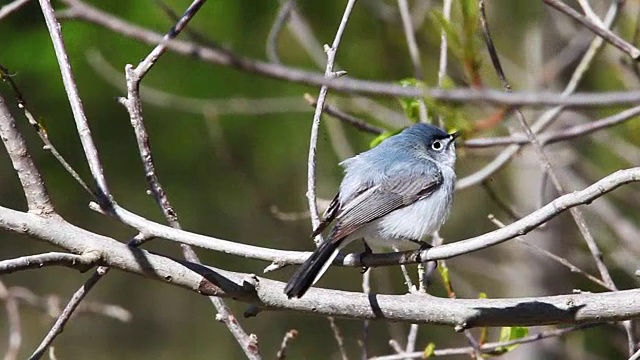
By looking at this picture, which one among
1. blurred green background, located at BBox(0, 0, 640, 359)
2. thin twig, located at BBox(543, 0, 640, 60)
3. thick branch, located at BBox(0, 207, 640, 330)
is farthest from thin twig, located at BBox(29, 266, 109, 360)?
blurred green background, located at BBox(0, 0, 640, 359)

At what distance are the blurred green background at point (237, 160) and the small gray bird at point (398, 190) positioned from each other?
0.59m

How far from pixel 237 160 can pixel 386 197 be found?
3.43 ft

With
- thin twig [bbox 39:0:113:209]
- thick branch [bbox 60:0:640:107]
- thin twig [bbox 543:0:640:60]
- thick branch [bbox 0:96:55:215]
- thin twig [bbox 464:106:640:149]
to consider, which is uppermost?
thin twig [bbox 464:106:640:149]

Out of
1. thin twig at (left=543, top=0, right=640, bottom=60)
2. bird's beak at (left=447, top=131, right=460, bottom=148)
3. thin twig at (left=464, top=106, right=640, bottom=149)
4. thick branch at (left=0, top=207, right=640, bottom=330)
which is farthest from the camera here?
bird's beak at (left=447, top=131, right=460, bottom=148)

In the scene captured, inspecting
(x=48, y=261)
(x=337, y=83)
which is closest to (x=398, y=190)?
(x=48, y=261)

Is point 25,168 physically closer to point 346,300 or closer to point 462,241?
point 346,300

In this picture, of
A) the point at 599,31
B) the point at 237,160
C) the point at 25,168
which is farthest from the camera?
the point at 237,160

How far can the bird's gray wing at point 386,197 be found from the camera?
2.51 metres

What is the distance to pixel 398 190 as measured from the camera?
282 centimetres

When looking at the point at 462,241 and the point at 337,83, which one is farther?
the point at 462,241

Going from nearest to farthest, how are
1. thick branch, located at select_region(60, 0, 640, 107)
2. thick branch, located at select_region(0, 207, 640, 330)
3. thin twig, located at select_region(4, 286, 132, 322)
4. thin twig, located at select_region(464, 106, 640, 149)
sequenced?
thick branch, located at select_region(60, 0, 640, 107)
thick branch, located at select_region(0, 207, 640, 330)
thin twig, located at select_region(464, 106, 640, 149)
thin twig, located at select_region(4, 286, 132, 322)

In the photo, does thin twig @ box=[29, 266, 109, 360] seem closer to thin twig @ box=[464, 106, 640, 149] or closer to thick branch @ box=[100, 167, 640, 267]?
thick branch @ box=[100, 167, 640, 267]

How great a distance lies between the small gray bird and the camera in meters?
2.58

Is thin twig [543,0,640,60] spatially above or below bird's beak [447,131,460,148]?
below
